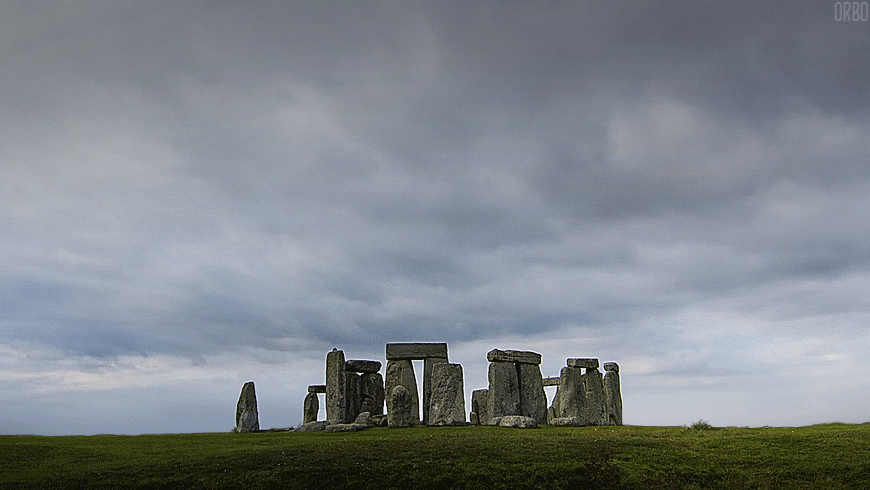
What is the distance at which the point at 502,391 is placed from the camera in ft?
118

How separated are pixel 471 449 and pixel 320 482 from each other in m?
5.47

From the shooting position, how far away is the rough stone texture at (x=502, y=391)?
118ft

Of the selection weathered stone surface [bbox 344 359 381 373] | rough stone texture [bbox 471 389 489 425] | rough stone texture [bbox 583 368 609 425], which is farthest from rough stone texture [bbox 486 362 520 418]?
weathered stone surface [bbox 344 359 381 373]

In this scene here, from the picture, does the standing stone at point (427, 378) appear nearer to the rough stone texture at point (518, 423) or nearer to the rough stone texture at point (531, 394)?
the rough stone texture at point (531, 394)

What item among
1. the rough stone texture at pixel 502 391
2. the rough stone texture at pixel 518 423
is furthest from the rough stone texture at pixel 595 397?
the rough stone texture at pixel 518 423

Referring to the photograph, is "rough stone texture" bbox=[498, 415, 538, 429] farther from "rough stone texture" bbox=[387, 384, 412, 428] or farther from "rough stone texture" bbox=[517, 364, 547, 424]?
"rough stone texture" bbox=[387, 384, 412, 428]

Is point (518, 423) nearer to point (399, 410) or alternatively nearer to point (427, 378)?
point (399, 410)

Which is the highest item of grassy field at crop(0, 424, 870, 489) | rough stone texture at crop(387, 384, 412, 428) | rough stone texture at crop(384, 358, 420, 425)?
rough stone texture at crop(384, 358, 420, 425)

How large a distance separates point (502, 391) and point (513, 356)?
6.61 feet

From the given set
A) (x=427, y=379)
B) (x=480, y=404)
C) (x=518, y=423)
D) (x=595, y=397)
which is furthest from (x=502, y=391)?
(x=595, y=397)

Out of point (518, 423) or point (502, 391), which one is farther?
point (502, 391)

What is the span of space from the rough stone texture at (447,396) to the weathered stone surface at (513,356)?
7.03 ft

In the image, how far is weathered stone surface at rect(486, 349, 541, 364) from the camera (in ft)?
120

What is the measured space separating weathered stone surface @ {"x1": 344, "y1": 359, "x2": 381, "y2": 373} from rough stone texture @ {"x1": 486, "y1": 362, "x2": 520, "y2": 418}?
7166 mm
